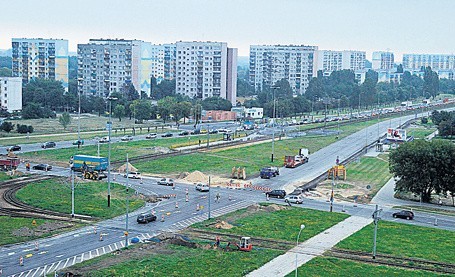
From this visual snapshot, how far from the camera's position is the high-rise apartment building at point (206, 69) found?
15175cm

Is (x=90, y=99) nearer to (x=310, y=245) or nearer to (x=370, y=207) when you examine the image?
(x=370, y=207)

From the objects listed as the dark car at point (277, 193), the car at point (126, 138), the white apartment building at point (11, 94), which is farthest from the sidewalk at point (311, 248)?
the white apartment building at point (11, 94)

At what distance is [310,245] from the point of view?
1465 inches

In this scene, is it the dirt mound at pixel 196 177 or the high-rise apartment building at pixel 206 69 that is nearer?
the dirt mound at pixel 196 177

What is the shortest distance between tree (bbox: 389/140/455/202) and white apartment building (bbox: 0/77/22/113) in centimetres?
8634

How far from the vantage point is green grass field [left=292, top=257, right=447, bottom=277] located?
31.9 meters

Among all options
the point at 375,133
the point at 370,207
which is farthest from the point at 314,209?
the point at 375,133

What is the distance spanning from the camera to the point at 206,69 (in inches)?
6009

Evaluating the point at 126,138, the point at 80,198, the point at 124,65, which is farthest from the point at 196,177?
the point at 124,65

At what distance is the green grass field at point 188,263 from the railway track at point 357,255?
1.64 metres

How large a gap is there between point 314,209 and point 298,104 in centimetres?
9673

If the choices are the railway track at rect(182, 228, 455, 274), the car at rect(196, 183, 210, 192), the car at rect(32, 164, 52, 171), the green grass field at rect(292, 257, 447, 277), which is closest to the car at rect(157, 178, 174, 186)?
the car at rect(196, 183, 210, 192)

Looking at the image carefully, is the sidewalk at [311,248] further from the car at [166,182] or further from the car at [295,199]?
the car at [166,182]

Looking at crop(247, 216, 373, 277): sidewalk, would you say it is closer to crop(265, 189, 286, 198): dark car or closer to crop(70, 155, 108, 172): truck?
crop(265, 189, 286, 198): dark car
